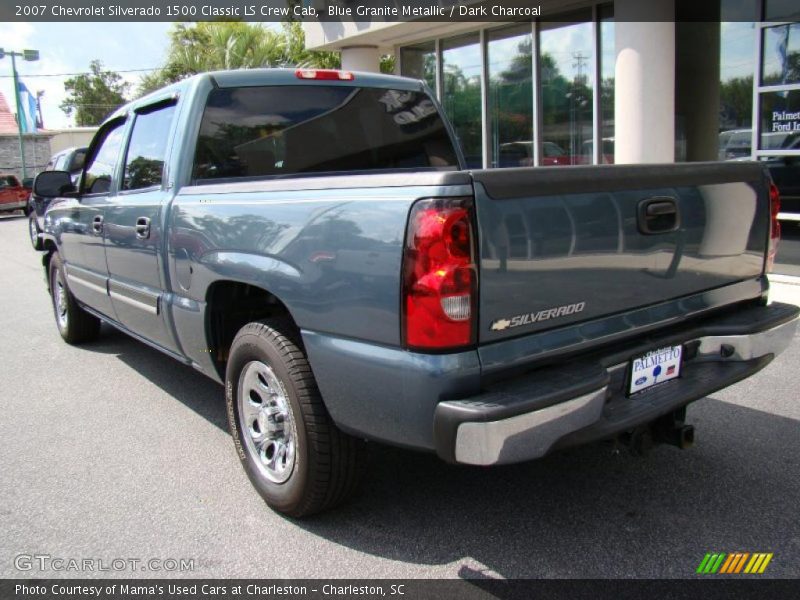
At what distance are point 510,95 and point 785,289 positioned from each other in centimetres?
601

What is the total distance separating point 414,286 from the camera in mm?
2410

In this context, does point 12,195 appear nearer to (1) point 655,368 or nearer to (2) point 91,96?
(1) point 655,368

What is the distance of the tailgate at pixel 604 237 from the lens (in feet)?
8.04

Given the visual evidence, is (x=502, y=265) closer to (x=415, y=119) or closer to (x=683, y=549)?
(x=683, y=549)

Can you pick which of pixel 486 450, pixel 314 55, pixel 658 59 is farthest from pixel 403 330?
pixel 314 55

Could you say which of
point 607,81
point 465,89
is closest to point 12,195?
point 465,89

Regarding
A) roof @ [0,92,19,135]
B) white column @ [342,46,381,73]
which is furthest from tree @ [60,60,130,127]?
white column @ [342,46,381,73]

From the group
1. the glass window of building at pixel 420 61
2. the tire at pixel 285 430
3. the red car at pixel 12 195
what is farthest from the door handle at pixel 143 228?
the red car at pixel 12 195

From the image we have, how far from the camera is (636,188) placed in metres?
2.83

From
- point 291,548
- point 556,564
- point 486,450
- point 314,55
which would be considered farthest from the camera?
point 314,55

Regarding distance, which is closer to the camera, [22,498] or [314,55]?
[22,498]

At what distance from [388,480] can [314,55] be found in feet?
56.7

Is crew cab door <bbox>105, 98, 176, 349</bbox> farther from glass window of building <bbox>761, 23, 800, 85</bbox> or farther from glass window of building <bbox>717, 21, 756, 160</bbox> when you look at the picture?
glass window of building <bbox>717, 21, 756, 160</bbox>

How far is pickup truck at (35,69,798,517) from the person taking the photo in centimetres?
241
